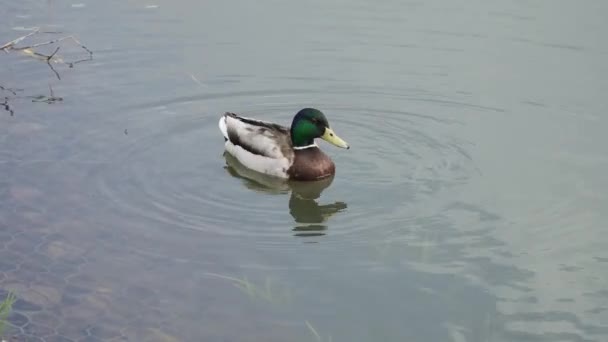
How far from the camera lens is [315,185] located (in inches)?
399

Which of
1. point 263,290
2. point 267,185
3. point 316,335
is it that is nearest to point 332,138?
point 267,185

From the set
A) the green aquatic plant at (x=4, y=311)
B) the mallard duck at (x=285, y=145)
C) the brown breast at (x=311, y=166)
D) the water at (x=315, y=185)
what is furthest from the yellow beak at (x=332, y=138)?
the green aquatic plant at (x=4, y=311)

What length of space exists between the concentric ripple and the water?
3cm

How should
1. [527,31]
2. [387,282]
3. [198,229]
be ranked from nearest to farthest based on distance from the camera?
[387,282], [198,229], [527,31]

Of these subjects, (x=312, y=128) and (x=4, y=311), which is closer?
(x=4, y=311)

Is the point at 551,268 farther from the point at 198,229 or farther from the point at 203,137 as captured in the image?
the point at 203,137

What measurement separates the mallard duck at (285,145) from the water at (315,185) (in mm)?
203

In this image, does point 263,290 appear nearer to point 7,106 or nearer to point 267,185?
point 267,185

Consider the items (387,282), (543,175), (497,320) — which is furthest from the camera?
(543,175)

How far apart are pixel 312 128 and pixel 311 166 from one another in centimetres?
47

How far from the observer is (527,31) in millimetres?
13812

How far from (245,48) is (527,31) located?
3.86 metres

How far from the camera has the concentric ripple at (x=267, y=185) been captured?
8.93 meters

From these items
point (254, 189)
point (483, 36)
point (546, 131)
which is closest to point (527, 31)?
point (483, 36)
